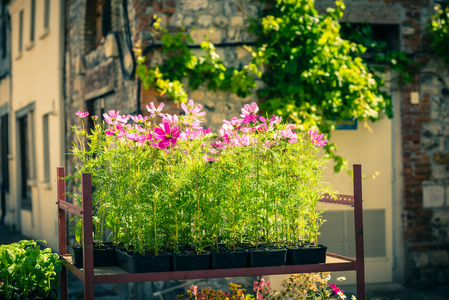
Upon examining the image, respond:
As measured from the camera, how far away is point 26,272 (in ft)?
13.1

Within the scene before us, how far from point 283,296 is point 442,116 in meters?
4.45

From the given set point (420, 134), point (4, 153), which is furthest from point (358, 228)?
point (4, 153)

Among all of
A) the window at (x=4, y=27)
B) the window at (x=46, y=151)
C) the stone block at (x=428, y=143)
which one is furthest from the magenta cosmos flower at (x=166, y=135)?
the window at (x=4, y=27)

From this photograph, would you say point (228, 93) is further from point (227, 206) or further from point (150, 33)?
point (227, 206)

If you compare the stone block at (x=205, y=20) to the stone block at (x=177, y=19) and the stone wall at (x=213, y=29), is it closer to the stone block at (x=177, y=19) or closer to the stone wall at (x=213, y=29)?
the stone wall at (x=213, y=29)

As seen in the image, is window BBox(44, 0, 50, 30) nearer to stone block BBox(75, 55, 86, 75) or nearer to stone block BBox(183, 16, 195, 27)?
stone block BBox(75, 55, 86, 75)

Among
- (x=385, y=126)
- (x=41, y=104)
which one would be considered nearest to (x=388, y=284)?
(x=385, y=126)

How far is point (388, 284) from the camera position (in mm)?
7832

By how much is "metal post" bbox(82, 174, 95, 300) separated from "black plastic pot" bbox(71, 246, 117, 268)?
486 millimetres

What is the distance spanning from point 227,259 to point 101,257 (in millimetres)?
746

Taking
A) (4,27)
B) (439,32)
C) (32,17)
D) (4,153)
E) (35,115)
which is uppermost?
(4,27)

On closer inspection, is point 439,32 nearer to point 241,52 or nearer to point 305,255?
point 241,52

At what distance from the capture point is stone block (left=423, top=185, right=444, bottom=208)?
311 inches

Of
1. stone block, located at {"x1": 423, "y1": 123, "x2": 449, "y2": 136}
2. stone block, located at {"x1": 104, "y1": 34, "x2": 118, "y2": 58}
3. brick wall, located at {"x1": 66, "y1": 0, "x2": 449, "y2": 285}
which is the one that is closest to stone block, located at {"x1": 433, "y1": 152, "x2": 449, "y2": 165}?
brick wall, located at {"x1": 66, "y1": 0, "x2": 449, "y2": 285}
